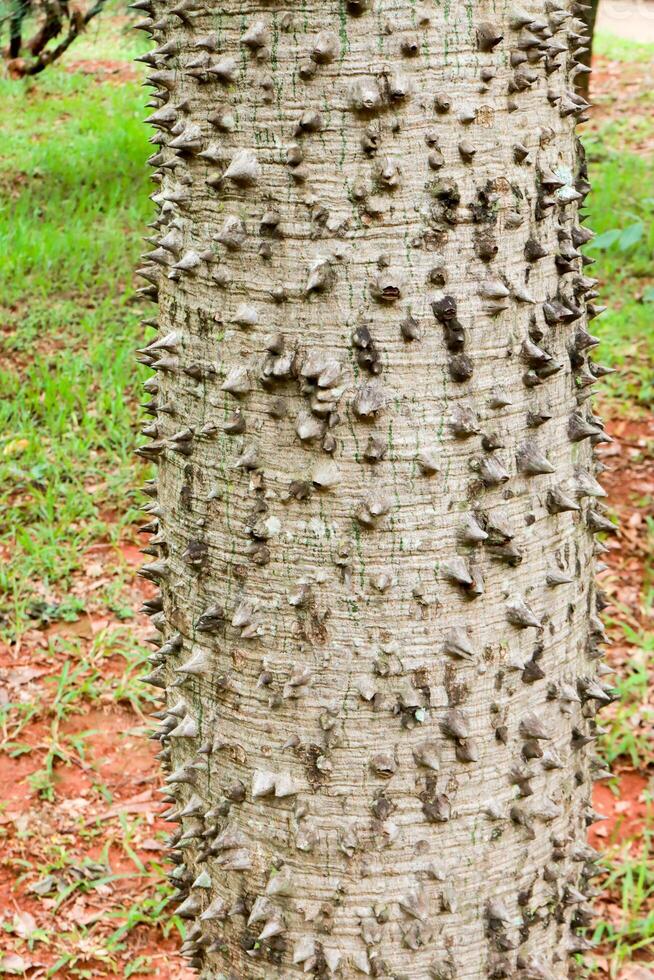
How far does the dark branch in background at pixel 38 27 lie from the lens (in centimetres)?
594

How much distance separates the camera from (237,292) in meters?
1.25

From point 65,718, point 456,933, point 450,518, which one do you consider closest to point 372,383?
point 450,518

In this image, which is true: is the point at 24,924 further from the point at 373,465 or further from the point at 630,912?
the point at 373,465

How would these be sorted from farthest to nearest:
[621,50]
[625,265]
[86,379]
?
1. [621,50]
2. [625,265]
3. [86,379]

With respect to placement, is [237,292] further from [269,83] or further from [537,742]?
[537,742]

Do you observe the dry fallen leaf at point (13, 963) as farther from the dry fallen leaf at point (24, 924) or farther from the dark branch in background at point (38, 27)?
the dark branch in background at point (38, 27)

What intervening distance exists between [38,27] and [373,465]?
8005 millimetres

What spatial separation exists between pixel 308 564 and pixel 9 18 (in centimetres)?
564

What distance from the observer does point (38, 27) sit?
7.97 meters

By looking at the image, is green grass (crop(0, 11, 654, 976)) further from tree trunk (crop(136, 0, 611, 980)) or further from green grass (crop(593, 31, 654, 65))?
green grass (crop(593, 31, 654, 65))

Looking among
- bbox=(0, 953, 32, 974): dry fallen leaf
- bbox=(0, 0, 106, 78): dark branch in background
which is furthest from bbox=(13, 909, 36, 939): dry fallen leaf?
bbox=(0, 0, 106, 78): dark branch in background

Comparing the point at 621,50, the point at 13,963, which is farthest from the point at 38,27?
the point at 13,963

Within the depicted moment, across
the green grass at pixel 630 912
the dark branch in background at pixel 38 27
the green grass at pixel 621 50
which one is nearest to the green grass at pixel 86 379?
the green grass at pixel 630 912

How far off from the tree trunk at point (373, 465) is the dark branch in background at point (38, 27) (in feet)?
17.4
